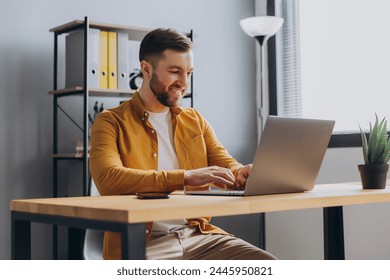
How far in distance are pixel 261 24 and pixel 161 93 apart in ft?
5.06

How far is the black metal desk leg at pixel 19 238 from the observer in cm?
159

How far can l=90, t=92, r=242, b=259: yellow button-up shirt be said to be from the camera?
184 cm

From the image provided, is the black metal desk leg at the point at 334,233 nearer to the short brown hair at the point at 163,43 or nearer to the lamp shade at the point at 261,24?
the short brown hair at the point at 163,43

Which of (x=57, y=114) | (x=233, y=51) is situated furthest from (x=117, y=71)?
(x=233, y=51)

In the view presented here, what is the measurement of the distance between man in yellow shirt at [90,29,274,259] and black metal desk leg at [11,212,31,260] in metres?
0.34

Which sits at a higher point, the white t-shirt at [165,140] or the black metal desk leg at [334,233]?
the white t-shirt at [165,140]

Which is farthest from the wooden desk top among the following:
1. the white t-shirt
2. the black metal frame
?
the white t-shirt

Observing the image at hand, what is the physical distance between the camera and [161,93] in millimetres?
2186

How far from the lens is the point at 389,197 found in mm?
1883

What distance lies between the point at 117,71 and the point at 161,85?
Answer: 3.86 feet

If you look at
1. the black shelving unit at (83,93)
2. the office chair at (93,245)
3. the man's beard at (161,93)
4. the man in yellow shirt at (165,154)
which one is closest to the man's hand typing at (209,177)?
the man in yellow shirt at (165,154)

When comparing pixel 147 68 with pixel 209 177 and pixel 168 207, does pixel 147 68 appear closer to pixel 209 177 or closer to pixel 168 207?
pixel 209 177
